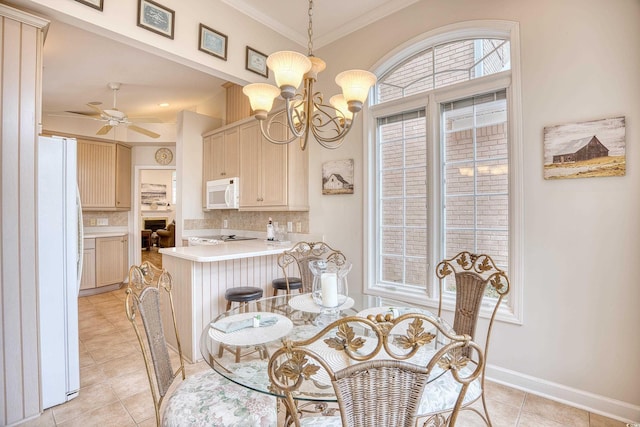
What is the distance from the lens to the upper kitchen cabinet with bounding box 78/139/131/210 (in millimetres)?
5219

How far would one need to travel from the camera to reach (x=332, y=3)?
9.56 ft

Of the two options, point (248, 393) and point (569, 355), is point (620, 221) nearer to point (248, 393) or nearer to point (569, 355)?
point (569, 355)

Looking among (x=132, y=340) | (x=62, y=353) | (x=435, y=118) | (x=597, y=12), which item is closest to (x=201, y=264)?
(x=62, y=353)

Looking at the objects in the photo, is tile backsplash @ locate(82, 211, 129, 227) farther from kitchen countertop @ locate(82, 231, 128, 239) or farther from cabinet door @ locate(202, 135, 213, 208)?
cabinet door @ locate(202, 135, 213, 208)

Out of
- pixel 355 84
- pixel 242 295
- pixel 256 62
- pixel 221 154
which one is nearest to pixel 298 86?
pixel 355 84

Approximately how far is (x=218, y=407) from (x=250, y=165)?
3065mm

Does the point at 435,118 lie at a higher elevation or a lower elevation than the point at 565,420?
higher

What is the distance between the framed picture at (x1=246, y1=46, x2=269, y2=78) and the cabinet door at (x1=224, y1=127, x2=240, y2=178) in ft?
3.99

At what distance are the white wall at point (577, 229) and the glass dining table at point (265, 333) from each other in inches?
42.0

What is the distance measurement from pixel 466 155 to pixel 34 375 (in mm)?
3468

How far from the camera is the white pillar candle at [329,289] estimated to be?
5.42 feet

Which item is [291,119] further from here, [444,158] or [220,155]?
[220,155]

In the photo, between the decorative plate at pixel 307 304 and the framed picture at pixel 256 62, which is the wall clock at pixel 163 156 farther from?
the decorative plate at pixel 307 304

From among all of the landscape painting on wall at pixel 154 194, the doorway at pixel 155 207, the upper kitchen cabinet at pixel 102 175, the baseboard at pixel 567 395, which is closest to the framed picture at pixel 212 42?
the baseboard at pixel 567 395
